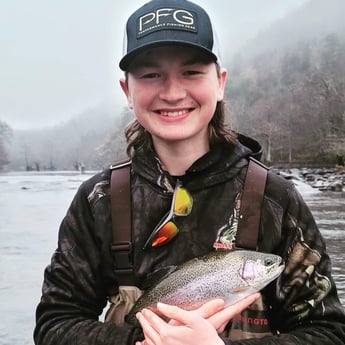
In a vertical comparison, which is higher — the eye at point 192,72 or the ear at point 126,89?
the eye at point 192,72

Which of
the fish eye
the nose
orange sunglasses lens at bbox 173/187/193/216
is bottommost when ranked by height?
the fish eye

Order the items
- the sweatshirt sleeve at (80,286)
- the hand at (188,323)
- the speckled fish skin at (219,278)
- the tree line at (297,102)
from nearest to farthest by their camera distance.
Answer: the hand at (188,323) → the speckled fish skin at (219,278) → the sweatshirt sleeve at (80,286) → the tree line at (297,102)

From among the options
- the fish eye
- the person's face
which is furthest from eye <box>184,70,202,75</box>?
the fish eye

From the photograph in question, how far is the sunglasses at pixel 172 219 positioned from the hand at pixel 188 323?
0.27 m

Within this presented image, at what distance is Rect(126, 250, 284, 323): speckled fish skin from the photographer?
1.70 m

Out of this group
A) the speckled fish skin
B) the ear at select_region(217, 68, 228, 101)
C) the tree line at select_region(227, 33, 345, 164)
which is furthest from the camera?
the tree line at select_region(227, 33, 345, 164)

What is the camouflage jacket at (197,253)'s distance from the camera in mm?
1822

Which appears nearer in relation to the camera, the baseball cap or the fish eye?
the fish eye

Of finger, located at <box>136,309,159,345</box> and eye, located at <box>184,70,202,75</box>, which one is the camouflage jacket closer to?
finger, located at <box>136,309,159,345</box>

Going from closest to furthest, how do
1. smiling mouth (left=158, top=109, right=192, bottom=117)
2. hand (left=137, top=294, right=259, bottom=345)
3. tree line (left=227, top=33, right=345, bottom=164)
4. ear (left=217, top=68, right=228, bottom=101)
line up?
hand (left=137, top=294, right=259, bottom=345) < smiling mouth (left=158, top=109, right=192, bottom=117) < ear (left=217, top=68, right=228, bottom=101) < tree line (left=227, top=33, right=345, bottom=164)

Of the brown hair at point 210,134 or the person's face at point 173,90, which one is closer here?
the person's face at point 173,90

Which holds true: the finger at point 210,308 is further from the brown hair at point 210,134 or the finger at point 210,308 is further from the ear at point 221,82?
the ear at point 221,82

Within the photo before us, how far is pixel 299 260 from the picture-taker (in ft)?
6.12

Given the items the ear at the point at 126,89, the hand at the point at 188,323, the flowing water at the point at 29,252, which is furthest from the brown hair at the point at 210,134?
the flowing water at the point at 29,252
